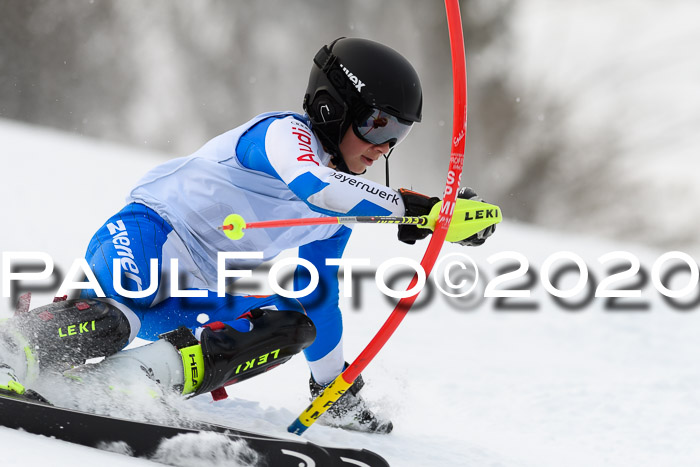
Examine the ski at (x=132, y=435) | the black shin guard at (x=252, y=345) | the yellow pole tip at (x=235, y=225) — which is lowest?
the ski at (x=132, y=435)

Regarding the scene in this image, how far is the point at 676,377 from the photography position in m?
3.73

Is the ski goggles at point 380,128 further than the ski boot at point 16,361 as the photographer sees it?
Yes

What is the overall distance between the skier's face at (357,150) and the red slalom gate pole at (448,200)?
31 cm

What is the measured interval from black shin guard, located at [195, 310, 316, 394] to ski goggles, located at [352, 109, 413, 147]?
24.2 inches

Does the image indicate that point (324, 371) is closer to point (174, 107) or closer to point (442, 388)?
point (442, 388)

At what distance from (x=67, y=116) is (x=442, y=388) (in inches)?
890

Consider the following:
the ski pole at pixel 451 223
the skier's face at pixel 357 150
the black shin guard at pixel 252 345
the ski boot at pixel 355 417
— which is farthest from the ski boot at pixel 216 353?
the ski boot at pixel 355 417

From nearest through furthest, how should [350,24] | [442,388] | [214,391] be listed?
[214,391]
[442,388]
[350,24]

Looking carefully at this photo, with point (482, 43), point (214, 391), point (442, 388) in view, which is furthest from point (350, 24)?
point (214, 391)

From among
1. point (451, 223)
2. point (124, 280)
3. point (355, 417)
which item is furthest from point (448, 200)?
point (355, 417)

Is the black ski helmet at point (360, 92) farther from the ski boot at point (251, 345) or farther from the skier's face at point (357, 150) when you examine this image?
the ski boot at point (251, 345)

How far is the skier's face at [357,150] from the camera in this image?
2395 mm

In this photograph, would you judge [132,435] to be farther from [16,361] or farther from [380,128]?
[380,128]

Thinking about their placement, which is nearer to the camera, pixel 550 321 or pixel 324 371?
pixel 324 371
